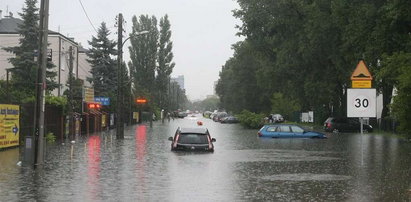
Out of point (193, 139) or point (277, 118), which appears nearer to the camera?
point (193, 139)

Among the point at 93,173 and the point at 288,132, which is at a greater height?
the point at 288,132

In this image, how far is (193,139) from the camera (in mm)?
26672

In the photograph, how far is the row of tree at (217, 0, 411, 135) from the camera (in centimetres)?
3559

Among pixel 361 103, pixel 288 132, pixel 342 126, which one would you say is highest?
pixel 361 103

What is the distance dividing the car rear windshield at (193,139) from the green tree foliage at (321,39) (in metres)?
14.0

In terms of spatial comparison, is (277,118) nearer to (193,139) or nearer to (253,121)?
(253,121)

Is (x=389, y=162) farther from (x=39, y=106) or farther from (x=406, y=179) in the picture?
(x=39, y=106)

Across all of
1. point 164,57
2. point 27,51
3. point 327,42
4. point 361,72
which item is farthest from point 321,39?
point 164,57

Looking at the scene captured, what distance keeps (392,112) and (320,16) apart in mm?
16321

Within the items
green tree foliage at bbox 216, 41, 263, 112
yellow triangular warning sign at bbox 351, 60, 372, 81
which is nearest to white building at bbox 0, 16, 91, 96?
green tree foliage at bbox 216, 41, 263, 112

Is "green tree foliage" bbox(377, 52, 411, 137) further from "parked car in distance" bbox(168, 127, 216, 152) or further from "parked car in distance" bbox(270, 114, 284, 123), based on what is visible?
"parked car in distance" bbox(270, 114, 284, 123)

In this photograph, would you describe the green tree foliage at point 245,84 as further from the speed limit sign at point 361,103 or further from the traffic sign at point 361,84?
the speed limit sign at point 361,103

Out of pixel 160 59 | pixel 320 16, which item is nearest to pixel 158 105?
pixel 160 59

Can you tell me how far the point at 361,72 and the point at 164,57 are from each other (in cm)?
8410
